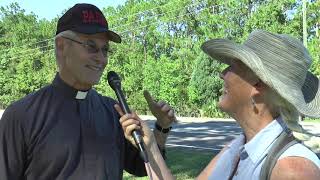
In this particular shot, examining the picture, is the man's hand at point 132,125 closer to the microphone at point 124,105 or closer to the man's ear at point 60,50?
the microphone at point 124,105

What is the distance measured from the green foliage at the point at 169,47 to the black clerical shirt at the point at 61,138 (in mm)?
19622

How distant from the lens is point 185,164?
975 cm

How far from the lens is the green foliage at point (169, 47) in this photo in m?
34.8

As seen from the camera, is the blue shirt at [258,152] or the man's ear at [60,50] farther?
the man's ear at [60,50]

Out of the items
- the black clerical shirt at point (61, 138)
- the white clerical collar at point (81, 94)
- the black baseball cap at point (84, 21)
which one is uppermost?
the black baseball cap at point (84, 21)

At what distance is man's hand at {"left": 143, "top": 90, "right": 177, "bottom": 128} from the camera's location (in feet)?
9.59

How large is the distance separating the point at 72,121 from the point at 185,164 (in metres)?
6.95

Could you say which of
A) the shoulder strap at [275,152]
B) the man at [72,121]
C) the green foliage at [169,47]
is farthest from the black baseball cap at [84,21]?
the green foliage at [169,47]

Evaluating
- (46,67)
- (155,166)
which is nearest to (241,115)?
(155,166)

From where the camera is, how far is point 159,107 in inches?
116

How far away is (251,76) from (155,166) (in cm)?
65

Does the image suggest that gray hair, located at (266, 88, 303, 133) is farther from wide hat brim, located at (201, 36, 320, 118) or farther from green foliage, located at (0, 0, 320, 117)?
green foliage, located at (0, 0, 320, 117)

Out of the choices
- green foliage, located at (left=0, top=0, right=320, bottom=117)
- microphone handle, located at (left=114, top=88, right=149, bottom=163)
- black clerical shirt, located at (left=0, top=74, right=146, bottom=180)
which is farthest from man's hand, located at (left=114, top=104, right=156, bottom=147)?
green foliage, located at (left=0, top=0, right=320, bottom=117)

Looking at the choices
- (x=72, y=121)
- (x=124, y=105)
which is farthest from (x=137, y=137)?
(x=72, y=121)
